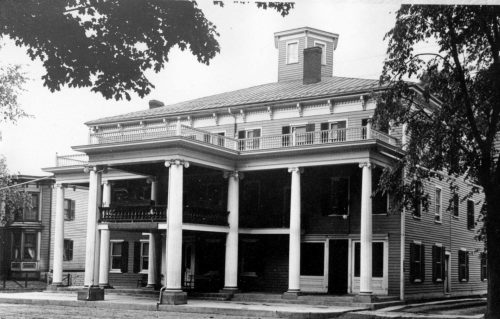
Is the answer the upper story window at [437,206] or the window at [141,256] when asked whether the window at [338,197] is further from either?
A: the window at [141,256]

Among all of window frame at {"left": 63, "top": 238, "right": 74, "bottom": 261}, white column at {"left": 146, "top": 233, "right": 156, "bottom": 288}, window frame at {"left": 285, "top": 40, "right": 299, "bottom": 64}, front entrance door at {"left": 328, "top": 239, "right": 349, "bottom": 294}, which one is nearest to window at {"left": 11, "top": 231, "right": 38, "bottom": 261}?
window frame at {"left": 63, "top": 238, "right": 74, "bottom": 261}

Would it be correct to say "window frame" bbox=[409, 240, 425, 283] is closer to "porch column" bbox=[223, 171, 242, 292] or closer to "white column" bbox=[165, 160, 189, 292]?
"porch column" bbox=[223, 171, 242, 292]

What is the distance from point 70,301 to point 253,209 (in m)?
9.60

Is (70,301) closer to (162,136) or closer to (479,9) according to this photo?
(162,136)

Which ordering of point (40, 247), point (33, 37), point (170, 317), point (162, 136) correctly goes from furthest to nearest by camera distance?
1. point (40, 247)
2. point (162, 136)
3. point (170, 317)
4. point (33, 37)

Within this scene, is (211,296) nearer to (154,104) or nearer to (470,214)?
(154,104)

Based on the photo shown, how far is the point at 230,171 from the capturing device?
3055 cm

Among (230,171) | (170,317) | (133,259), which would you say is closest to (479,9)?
(170,317)

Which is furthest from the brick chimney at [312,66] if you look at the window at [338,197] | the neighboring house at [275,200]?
the window at [338,197]

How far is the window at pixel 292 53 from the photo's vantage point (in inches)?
1455

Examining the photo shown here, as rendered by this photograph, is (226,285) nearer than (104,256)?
Yes

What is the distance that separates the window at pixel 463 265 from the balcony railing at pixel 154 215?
543 inches

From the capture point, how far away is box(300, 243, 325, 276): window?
31.8 meters

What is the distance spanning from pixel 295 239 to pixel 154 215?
5.77 m
